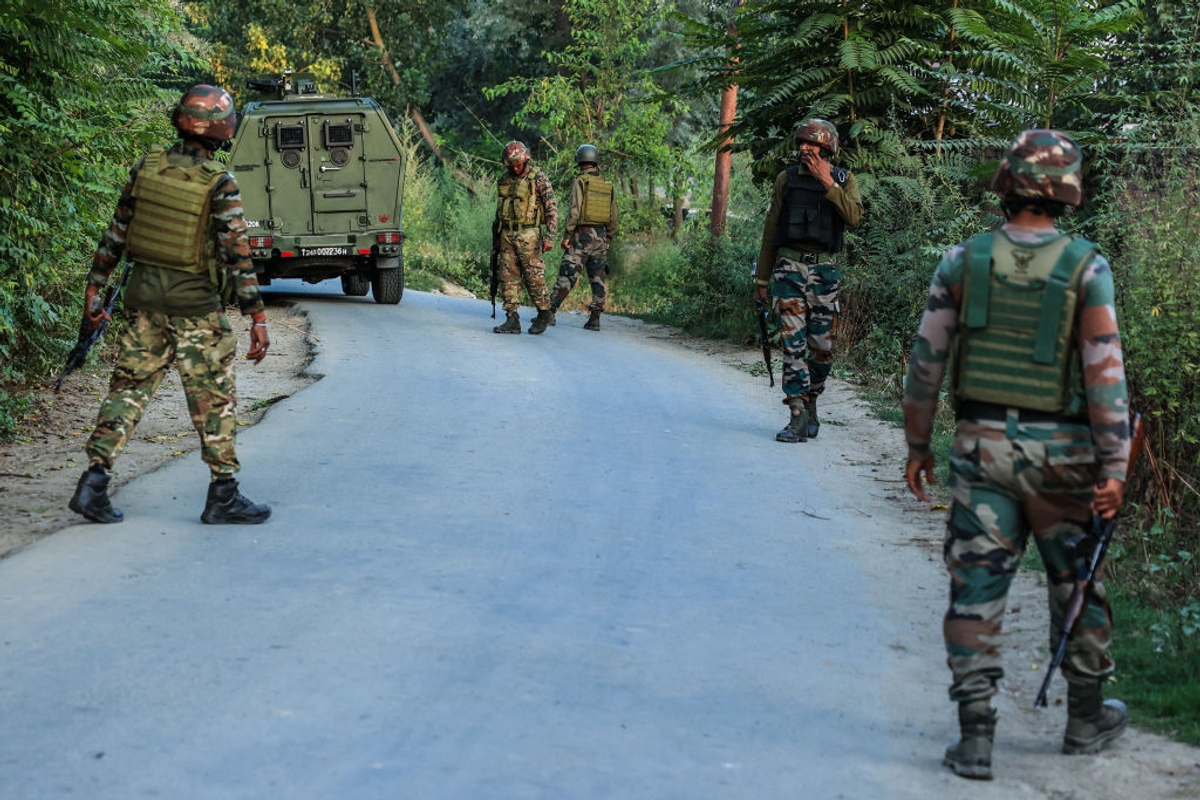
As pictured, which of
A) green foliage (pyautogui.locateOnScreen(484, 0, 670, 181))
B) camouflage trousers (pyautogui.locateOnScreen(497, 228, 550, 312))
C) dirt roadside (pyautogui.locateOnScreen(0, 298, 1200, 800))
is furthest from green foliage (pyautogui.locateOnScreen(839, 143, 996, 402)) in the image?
green foliage (pyautogui.locateOnScreen(484, 0, 670, 181))

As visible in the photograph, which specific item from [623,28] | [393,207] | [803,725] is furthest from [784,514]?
[623,28]

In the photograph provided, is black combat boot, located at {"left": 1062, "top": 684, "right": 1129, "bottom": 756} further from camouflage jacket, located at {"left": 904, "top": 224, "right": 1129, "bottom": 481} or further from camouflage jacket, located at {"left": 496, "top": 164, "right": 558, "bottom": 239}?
camouflage jacket, located at {"left": 496, "top": 164, "right": 558, "bottom": 239}

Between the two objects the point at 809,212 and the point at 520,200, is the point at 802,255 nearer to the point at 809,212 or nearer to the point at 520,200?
the point at 809,212

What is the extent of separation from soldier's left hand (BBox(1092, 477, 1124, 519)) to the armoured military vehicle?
15.0 meters

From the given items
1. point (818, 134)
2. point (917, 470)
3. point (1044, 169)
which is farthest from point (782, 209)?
point (1044, 169)

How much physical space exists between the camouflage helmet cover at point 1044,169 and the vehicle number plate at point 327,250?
14.7 metres

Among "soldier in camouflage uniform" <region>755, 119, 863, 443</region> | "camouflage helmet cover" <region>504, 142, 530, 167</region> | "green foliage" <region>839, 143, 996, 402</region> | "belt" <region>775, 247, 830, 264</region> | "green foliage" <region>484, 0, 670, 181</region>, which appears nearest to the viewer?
"soldier in camouflage uniform" <region>755, 119, 863, 443</region>

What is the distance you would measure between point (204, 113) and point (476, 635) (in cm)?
279

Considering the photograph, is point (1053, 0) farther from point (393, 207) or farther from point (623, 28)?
point (623, 28)

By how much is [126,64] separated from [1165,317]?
23.9 feet

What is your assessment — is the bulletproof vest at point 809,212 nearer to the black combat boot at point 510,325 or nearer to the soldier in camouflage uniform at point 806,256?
the soldier in camouflage uniform at point 806,256

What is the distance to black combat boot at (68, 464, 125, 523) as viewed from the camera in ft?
21.8

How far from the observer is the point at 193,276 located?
262 inches

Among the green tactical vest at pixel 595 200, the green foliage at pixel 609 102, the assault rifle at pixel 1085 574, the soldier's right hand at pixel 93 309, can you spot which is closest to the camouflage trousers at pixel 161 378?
the soldier's right hand at pixel 93 309
